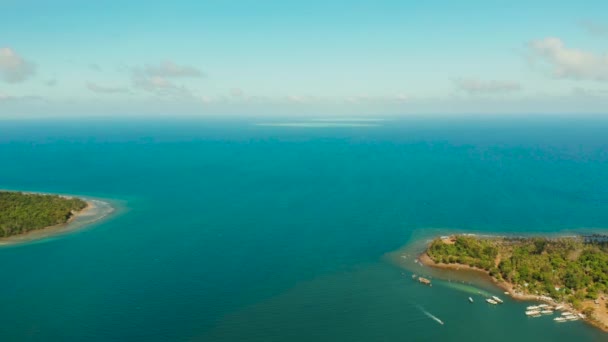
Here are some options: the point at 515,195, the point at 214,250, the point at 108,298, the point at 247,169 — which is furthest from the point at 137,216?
the point at 515,195

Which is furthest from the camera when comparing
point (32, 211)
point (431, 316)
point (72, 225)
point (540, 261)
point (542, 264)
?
point (32, 211)

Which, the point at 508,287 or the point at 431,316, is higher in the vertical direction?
the point at 508,287

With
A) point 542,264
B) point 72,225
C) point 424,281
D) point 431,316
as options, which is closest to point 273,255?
point 424,281

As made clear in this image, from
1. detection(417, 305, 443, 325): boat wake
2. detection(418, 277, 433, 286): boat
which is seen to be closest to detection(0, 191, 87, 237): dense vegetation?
detection(418, 277, 433, 286): boat

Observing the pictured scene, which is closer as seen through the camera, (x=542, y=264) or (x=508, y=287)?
(x=508, y=287)

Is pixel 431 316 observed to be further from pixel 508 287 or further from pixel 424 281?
pixel 508 287

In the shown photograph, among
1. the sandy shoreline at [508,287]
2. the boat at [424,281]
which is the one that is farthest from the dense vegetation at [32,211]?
the sandy shoreline at [508,287]
